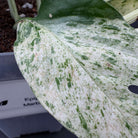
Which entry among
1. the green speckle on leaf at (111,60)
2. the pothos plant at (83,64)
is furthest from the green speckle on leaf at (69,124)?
the green speckle on leaf at (111,60)

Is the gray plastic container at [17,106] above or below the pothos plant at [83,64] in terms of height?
below

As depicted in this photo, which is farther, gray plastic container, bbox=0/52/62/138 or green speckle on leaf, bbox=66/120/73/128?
gray plastic container, bbox=0/52/62/138

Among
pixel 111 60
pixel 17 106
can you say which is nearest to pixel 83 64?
pixel 111 60

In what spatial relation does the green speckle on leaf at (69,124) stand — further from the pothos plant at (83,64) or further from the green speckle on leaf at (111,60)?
the green speckle on leaf at (111,60)

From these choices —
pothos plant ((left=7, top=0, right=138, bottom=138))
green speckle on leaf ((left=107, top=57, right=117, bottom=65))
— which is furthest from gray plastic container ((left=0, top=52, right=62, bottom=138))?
green speckle on leaf ((left=107, top=57, right=117, bottom=65))

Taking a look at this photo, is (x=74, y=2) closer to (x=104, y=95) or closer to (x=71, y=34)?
(x=71, y=34)

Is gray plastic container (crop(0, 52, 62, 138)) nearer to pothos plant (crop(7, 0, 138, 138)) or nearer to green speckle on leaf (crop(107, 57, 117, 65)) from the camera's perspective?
pothos plant (crop(7, 0, 138, 138))

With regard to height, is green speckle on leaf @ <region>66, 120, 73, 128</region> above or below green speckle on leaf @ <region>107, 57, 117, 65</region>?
below

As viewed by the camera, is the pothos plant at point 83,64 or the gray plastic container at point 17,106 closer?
the pothos plant at point 83,64
